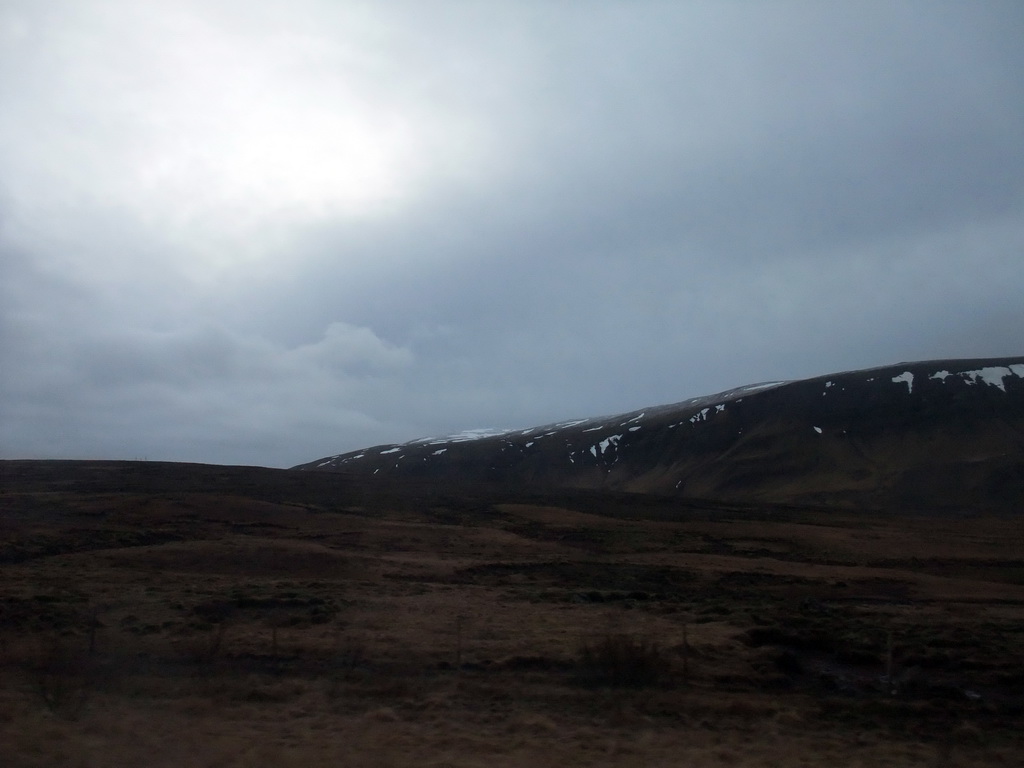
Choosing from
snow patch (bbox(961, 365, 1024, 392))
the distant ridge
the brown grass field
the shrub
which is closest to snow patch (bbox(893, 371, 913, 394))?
the distant ridge

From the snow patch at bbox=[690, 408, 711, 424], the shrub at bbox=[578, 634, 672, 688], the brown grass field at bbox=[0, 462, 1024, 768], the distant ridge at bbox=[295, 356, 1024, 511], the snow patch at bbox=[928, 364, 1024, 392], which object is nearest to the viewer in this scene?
the brown grass field at bbox=[0, 462, 1024, 768]

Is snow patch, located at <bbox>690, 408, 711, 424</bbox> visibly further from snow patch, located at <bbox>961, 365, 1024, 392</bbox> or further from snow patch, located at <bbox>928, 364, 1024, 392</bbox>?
snow patch, located at <bbox>961, 365, 1024, 392</bbox>

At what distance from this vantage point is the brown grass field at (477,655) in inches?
399

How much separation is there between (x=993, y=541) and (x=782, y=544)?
52.0 ft

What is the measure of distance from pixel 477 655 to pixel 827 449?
101 metres

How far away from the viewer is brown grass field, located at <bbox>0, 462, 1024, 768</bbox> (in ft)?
33.2

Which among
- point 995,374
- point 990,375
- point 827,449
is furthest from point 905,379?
point 827,449

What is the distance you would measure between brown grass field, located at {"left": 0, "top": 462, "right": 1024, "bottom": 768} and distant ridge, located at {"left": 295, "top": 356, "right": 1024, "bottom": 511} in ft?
199

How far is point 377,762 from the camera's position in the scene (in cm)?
916

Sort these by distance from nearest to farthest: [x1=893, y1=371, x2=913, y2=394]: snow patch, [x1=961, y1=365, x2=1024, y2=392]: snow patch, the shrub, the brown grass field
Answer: the brown grass field
the shrub
[x1=961, y1=365, x2=1024, y2=392]: snow patch
[x1=893, y1=371, x2=913, y2=394]: snow patch

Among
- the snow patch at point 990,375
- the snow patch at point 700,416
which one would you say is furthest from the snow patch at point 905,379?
the snow patch at point 700,416

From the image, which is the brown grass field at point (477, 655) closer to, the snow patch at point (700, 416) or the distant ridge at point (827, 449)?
the distant ridge at point (827, 449)

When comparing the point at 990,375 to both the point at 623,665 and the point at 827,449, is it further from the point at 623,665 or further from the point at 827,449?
the point at 623,665

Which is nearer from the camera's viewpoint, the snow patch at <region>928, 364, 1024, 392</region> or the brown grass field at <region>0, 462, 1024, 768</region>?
the brown grass field at <region>0, 462, 1024, 768</region>
